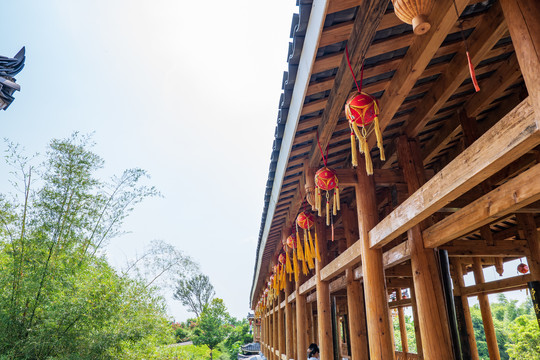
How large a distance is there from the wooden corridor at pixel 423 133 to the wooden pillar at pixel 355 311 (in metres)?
0.02

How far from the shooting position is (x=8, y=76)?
5.27m

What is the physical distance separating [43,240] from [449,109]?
204 inches

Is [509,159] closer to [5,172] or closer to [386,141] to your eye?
[386,141]

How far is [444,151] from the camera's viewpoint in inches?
167

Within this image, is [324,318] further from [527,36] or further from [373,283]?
[527,36]

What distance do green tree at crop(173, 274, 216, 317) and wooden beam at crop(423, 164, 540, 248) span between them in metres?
31.5

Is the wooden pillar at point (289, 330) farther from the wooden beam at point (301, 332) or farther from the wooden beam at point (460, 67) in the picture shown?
the wooden beam at point (460, 67)

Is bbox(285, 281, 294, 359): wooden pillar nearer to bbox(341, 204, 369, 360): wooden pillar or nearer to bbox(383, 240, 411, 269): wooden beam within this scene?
bbox(341, 204, 369, 360): wooden pillar

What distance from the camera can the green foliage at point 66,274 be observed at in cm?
420

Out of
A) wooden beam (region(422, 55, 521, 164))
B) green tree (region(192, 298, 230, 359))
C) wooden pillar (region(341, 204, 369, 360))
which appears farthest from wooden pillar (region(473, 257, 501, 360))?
green tree (region(192, 298, 230, 359))

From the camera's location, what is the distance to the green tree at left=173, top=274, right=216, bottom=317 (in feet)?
105

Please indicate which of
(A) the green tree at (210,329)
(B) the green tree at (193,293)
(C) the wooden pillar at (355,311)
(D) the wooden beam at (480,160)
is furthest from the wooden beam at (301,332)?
(B) the green tree at (193,293)

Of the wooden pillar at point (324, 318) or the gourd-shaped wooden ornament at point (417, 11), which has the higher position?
the gourd-shaped wooden ornament at point (417, 11)

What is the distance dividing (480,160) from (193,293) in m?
33.7
